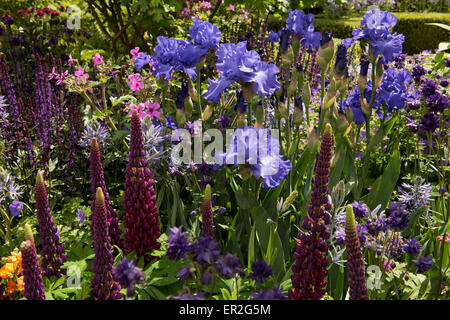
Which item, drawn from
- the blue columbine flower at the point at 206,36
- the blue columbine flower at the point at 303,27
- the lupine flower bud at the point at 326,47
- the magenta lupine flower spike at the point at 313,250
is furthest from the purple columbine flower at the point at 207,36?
the magenta lupine flower spike at the point at 313,250

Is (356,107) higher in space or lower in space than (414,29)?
lower

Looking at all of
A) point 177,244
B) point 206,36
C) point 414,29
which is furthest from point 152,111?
point 414,29

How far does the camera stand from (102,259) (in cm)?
161

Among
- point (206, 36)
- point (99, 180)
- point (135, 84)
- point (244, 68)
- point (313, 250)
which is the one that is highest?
point (206, 36)

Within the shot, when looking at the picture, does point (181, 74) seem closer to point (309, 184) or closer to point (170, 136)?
point (170, 136)

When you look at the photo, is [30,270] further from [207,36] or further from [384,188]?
[384,188]

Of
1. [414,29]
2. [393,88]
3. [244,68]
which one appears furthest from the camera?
[414,29]

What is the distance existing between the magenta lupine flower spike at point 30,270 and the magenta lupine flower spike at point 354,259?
0.98 metres

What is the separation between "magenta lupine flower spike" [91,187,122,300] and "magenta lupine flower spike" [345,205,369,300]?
31.3 inches

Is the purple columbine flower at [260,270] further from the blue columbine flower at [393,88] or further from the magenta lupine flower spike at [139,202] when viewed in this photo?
the blue columbine flower at [393,88]

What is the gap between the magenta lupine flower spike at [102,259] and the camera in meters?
1.54

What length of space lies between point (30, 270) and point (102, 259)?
250mm
